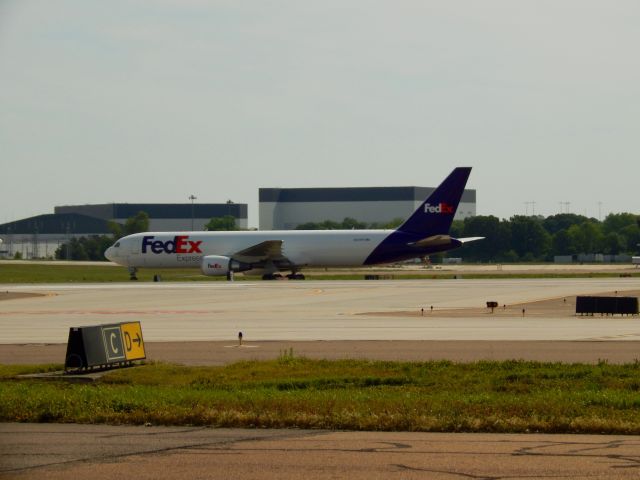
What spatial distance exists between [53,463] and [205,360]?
41.8 ft

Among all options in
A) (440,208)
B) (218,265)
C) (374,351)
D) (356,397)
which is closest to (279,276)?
(218,265)

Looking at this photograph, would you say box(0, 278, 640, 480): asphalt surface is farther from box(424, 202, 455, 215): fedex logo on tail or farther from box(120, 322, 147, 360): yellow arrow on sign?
box(424, 202, 455, 215): fedex logo on tail

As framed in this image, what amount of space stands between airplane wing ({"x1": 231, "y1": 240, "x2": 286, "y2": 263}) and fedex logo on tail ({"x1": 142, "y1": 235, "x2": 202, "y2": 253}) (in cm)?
317

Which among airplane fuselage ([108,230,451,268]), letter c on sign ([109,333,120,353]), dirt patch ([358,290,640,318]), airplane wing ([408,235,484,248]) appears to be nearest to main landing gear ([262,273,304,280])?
airplane fuselage ([108,230,451,268])

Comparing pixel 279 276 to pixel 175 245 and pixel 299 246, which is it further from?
pixel 175 245

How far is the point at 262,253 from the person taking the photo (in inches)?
3295

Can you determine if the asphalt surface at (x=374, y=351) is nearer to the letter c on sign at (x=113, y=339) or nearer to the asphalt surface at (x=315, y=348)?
the asphalt surface at (x=315, y=348)

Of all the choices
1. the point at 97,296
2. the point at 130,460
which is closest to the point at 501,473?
the point at 130,460

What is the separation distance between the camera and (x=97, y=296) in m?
59.5

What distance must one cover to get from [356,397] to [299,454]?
450 centimetres

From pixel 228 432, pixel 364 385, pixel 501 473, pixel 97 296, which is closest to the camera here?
pixel 501 473

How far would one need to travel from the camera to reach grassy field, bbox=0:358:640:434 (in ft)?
53.1

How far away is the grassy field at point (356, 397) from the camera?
16.2 metres

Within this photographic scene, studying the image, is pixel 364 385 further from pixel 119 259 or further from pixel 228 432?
pixel 119 259
